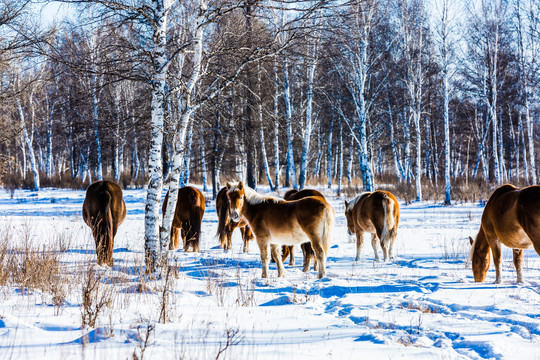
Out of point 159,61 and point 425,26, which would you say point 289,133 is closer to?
point 425,26

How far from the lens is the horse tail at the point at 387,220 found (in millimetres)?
7500

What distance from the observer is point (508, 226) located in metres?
5.28

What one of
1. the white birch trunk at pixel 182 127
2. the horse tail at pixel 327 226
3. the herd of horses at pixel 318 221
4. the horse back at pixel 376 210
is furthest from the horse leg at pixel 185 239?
the horse back at pixel 376 210

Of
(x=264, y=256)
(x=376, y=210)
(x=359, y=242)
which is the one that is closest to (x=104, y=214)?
(x=264, y=256)

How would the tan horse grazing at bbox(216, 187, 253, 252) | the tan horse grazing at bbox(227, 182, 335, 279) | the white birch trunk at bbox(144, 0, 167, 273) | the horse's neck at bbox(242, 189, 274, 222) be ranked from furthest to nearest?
the tan horse grazing at bbox(216, 187, 253, 252)
the horse's neck at bbox(242, 189, 274, 222)
the tan horse grazing at bbox(227, 182, 335, 279)
the white birch trunk at bbox(144, 0, 167, 273)

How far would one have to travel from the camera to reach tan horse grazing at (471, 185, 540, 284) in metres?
4.92

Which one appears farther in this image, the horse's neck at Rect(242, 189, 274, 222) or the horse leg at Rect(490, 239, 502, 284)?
the horse's neck at Rect(242, 189, 274, 222)

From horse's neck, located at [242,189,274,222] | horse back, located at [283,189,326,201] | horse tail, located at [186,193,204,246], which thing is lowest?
horse tail, located at [186,193,204,246]

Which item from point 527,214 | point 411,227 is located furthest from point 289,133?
point 527,214

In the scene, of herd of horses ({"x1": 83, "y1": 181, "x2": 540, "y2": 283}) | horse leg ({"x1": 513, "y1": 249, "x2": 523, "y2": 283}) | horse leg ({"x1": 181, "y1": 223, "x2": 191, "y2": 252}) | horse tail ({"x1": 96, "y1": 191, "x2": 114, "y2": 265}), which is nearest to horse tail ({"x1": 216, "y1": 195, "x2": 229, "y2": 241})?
herd of horses ({"x1": 83, "y1": 181, "x2": 540, "y2": 283})

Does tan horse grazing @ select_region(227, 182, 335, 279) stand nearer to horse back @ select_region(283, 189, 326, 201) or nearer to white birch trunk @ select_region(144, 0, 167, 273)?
white birch trunk @ select_region(144, 0, 167, 273)

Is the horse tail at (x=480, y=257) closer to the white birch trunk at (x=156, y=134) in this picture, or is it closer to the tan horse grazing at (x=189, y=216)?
the white birch trunk at (x=156, y=134)

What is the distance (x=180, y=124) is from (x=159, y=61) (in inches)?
39.7

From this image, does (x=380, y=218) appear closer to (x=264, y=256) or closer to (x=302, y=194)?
(x=302, y=194)
